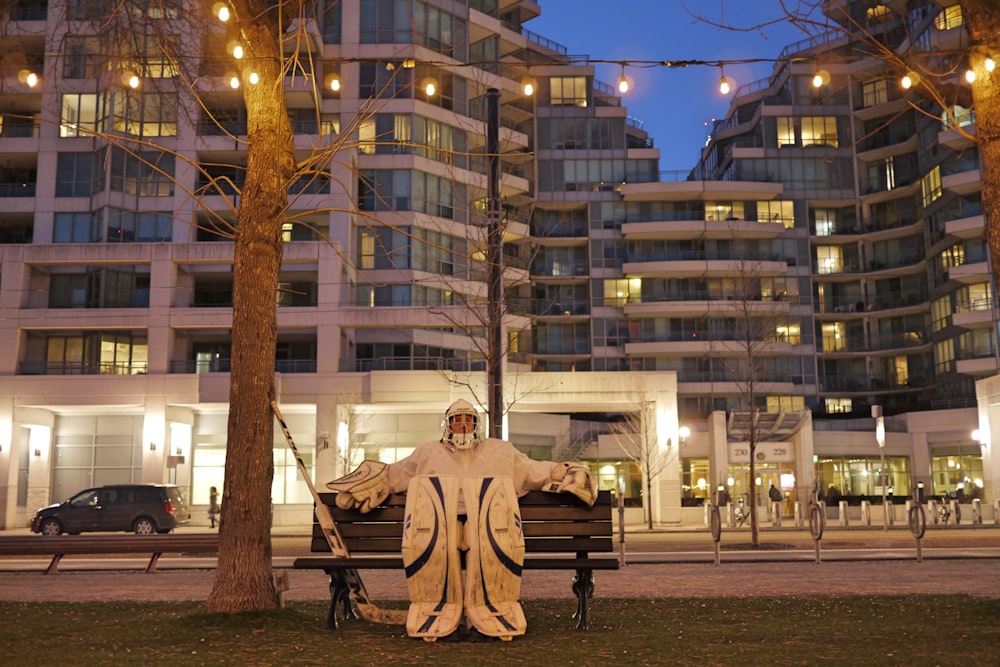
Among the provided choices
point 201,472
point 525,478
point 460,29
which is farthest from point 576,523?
point 460,29

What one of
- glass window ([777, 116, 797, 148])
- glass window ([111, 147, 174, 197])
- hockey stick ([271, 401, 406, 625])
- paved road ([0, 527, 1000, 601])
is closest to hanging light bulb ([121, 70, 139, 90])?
hockey stick ([271, 401, 406, 625])

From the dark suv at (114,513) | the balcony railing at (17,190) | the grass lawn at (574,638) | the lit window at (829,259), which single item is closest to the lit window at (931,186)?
the lit window at (829,259)

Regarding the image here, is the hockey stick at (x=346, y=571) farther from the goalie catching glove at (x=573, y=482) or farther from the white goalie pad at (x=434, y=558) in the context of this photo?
the goalie catching glove at (x=573, y=482)

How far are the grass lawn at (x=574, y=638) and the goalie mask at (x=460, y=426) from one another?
1515 millimetres

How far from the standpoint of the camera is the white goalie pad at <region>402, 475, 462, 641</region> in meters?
7.27

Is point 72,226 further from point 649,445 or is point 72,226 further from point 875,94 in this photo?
point 875,94

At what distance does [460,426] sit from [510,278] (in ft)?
106

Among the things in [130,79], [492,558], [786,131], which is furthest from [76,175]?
[786,131]

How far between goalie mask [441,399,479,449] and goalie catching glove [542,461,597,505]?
0.70 meters

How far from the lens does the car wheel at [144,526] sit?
3152 cm

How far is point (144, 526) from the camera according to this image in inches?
1248

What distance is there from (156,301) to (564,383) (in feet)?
60.9

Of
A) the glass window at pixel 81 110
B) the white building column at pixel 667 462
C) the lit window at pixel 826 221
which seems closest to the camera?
the white building column at pixel 667 462

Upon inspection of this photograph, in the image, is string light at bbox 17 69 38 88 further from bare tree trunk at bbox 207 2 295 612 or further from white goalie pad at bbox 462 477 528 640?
white goalie pad at bbox 462 477 528 640
